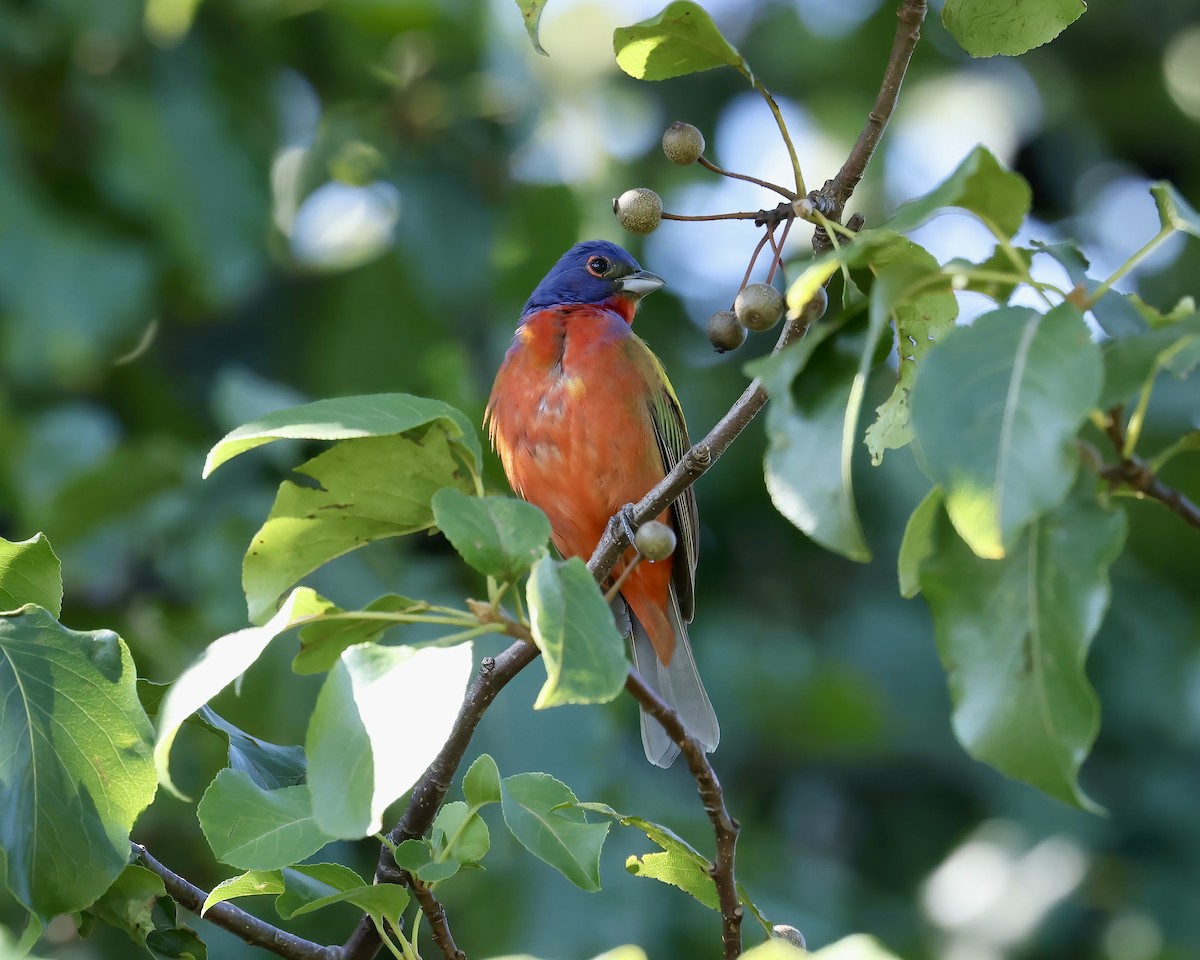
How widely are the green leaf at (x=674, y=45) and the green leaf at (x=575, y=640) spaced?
0.99 meters

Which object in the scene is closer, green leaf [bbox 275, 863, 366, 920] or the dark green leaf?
green leaf [bbox 275, 863, 366, 920]

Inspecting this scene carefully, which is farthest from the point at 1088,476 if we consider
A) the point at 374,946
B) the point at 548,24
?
the point at 548,24

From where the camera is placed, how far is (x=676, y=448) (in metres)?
5.54

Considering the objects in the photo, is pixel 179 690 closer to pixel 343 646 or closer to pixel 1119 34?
pixel 343 646

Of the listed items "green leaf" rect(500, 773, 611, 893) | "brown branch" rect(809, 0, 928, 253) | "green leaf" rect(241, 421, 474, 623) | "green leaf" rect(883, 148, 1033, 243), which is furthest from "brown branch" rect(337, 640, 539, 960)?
"green leaf" rect(883, 148, 1033, 243)

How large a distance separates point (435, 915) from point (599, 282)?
4.06 m

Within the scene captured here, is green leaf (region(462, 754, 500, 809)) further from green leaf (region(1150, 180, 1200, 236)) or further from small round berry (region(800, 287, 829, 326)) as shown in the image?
green leaf (region(1150, 180, 1200, 236))

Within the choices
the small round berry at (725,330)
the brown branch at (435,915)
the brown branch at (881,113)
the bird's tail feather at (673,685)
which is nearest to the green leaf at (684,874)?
the brown branch at (435,915)

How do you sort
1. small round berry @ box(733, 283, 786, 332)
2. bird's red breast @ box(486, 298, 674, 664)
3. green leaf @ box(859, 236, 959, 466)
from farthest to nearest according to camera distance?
bird's red breast @ box(486, 298, 674, 664) < small round berry @ box(733, 283, 786, 332) < green leaf @ box(859, 236, 959, 466)

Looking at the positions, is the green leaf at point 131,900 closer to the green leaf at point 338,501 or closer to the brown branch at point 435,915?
the brown branch at point 435,915

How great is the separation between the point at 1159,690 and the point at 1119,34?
5386mm

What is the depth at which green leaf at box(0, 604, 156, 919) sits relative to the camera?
228cm

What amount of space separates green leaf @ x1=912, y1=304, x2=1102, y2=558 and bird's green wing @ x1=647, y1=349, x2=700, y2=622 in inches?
144

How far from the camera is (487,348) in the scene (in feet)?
27.7
